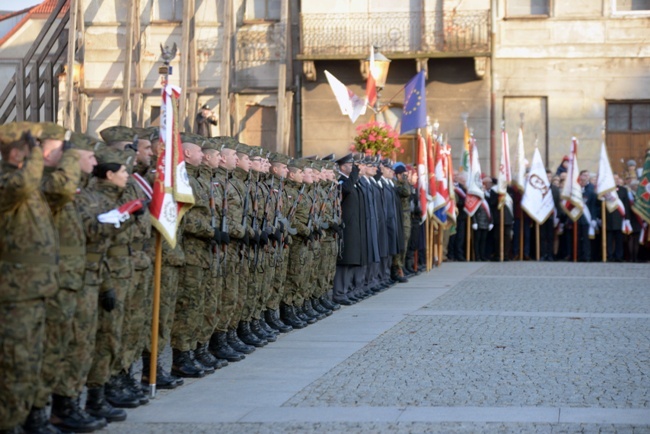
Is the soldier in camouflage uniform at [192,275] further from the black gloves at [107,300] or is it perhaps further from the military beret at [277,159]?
the military beret at [277,159]

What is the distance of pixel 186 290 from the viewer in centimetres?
1058

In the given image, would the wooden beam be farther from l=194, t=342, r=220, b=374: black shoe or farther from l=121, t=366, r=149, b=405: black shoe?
l=121, t=366, r=149, b=405: black shoe

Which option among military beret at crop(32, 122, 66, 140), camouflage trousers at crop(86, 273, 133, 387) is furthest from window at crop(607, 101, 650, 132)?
military beret at crop(32, 122, 66, 140)

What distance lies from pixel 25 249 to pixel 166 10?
94.8 feet

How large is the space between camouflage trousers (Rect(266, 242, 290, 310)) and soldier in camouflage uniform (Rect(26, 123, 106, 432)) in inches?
214

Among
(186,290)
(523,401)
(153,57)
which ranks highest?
(153,57)

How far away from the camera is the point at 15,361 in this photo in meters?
7.53

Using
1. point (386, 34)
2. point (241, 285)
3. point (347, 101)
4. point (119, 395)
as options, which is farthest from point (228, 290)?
point (386, 34)

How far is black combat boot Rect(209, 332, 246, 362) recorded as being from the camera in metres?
11.6

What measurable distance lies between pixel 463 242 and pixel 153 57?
11059mm

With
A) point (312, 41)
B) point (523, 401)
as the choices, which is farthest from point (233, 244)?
point (312, 41)

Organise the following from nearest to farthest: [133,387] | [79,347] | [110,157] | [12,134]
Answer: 1. [12,134]
2. [79,347]
3. [110,157]
4. [133,387]

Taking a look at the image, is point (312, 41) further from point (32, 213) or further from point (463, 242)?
point (32, 213)

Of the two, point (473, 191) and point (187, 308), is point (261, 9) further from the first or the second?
point (187, 308)
